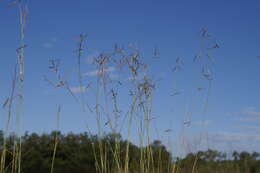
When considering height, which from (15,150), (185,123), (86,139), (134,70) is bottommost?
(15,150)

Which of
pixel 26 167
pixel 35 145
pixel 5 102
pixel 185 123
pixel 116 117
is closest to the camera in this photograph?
pixel 5 102

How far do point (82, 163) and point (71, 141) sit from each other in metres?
2.47

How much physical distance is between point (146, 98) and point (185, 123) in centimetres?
47

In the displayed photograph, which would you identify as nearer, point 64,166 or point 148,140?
point 148,140

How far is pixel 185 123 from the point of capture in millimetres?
3049

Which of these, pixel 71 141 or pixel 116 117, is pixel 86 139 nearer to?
pixel 71 141

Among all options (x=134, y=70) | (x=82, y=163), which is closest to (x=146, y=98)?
(x=134, y=70)

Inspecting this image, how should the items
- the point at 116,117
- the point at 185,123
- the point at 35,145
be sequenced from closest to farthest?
the point at 116,117 → the point at 185,123 → the point at 35,145

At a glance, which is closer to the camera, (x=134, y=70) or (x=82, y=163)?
(x=134, y=70)

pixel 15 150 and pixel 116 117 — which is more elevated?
pixel 116 117

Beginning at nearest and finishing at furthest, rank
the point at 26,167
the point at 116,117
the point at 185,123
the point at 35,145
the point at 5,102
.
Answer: the point at 5,102
the point at 116,117
the point at 185,123
the point at 26,167
the point at 35,145

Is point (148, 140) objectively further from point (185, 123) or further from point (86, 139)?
point (86, 139)

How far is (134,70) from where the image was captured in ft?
9.45

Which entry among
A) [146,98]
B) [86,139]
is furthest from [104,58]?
[86,139]
